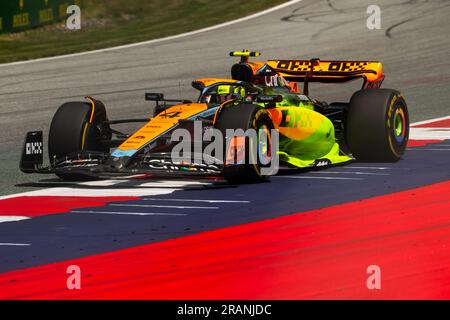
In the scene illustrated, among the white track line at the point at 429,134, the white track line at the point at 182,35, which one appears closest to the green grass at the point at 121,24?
the white track line at the point at 182,35

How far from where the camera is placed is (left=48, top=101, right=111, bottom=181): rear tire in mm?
13117

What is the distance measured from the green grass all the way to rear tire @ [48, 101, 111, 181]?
13956mm

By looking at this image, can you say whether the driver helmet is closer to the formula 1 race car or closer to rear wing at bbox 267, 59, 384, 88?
the formula 1 race car

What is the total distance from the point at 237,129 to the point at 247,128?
0.31 feet

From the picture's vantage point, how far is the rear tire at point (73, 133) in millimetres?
13117

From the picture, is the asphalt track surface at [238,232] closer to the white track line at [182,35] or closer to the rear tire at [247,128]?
the rear tire at [247,128]

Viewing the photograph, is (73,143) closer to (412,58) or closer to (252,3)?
(412,58)

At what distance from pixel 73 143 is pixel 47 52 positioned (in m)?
15.0

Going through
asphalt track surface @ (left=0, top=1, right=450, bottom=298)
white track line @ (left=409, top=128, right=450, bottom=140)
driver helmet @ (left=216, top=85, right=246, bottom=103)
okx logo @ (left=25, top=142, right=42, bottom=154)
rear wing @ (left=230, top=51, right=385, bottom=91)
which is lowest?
asphalt track surface @ (left=0, top=1, right=450, bottom=298)

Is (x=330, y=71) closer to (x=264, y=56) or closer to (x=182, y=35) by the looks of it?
(x=264, y=56)

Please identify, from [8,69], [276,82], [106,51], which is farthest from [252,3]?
[276,82]

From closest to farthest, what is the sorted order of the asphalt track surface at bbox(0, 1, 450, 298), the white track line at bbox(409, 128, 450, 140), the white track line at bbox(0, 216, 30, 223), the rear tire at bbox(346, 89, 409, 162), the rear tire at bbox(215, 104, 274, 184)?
the asphalt track surface at bbox(0, 1, 450, 298) < the white track line at bbox(0, 216, 30, 223) < the rear tire at bbox(215, 104, 274, 184) < the rear tire at bbox(346, 89, 409, 162) < the white track line at bbox(409, 128, 450, 140)

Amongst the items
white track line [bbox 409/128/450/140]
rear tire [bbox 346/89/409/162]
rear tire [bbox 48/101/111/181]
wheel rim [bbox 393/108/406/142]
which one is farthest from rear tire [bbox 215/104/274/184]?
white track line [bbox 409/128/450/140]
